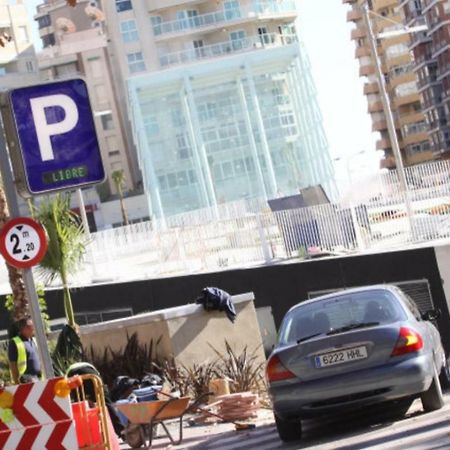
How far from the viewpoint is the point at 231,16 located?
11669cm

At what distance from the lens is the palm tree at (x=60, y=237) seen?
27.4 m

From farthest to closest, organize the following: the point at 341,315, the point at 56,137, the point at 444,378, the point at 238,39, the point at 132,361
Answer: the point at 238,39 → the point at 132,361 → the point at 444,378 → the point at 341,315 → the point at 56,137

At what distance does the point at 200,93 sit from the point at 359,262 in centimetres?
7971

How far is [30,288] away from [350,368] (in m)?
3.11

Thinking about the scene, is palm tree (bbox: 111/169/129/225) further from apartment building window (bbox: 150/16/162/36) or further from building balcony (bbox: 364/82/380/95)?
building balcony (bbox: 364/82/380/95)

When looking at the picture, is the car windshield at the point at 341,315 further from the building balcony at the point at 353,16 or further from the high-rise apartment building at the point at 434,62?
the building balcony at the point at 353,16

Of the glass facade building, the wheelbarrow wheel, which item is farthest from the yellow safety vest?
the glass facade building

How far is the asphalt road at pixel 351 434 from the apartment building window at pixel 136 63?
102 m

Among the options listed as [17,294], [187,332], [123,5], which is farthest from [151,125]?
[187,332]

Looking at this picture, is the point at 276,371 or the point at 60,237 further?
the point at 60,237

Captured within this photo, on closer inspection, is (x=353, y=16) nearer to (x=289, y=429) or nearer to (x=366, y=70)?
(x=366, y=70)

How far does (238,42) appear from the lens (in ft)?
367

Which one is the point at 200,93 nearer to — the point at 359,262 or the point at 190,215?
the point at 190,215

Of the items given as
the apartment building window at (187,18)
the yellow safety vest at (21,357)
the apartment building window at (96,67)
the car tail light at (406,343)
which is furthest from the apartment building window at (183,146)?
the car tail light at (406,343)
